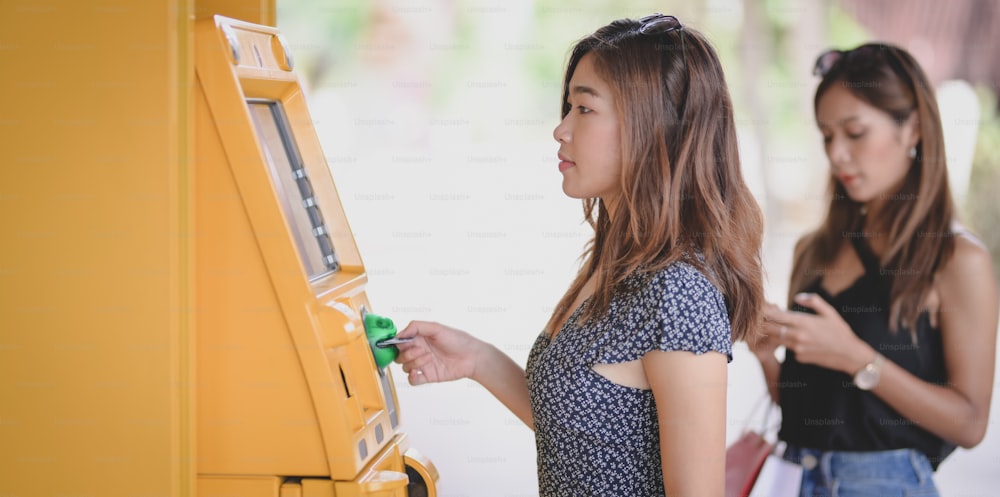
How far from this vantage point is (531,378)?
158 centimetres

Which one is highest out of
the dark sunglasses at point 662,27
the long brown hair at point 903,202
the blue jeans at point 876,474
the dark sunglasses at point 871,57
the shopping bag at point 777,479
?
the dark sunglasses at point 662,27

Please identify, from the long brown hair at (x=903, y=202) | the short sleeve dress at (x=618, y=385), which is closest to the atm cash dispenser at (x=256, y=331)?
the short sleeve dress at (x=618, y=385)

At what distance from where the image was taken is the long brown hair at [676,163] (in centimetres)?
147

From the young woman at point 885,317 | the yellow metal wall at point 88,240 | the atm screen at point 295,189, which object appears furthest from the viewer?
the young woman at point 885,317

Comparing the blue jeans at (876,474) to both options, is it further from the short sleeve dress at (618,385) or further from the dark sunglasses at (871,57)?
the dark sunglasses at (871,57)

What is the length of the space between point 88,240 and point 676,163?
86 cm

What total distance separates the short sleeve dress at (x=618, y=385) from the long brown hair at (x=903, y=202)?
843 millimetres

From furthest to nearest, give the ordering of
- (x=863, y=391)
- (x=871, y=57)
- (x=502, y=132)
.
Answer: (x=502, y=132)
(x=871, y=57)
(x=863, y=391)

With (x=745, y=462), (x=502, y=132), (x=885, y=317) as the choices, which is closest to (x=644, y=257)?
(x=745, y=462)

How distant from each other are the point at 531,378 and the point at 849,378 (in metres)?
0.88

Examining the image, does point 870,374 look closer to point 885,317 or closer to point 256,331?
point 885,317

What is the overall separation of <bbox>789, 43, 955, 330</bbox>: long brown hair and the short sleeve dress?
2.77ft

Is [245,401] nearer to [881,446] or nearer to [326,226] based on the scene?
[326,226]

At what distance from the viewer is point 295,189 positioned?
5.51ft
